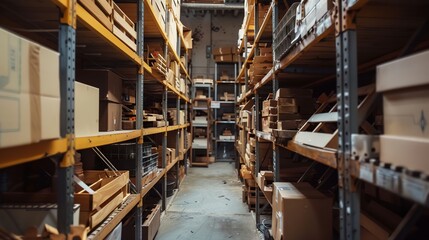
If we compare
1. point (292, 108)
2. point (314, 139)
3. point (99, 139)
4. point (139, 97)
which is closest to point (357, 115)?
point (314, 139)

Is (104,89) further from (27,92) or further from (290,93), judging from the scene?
(290,93)

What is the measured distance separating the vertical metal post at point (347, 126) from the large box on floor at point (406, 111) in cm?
12

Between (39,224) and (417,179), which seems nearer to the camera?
(417,179)

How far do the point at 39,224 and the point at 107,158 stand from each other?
123 centimetres

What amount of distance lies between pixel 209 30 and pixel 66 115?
8208 millimetres

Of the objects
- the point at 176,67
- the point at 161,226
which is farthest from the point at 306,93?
the point at 176,67

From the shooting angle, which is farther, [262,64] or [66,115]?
[262,64]

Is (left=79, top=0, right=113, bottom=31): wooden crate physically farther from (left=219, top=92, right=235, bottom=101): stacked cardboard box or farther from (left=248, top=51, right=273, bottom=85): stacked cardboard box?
(left=219, top=92, right=235, bottom=101): stacked cardboard box

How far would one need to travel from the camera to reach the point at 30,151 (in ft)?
3.05

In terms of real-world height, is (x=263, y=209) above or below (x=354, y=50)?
below

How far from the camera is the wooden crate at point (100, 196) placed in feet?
4.71

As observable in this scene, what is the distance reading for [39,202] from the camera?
1388mm

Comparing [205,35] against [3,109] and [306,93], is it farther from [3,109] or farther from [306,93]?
[3,109]

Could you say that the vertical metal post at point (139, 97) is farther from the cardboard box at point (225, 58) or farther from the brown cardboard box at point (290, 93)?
the cardboard box at point (225, 58)
